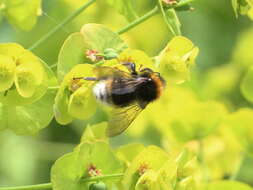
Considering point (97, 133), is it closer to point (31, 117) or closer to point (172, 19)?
point (31, 117)

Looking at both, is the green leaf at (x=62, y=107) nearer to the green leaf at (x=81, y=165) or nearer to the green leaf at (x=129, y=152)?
the green leaf at (x=81, y=165)

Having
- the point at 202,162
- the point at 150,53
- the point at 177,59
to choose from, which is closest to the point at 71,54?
the point at 177,59

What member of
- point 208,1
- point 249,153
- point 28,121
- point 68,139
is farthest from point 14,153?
point 208,1

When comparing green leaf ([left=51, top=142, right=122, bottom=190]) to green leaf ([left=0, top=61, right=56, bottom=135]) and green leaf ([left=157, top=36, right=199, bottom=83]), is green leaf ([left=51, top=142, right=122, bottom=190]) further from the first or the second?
green leaf ([left=157, top=36, right=199, bottom=83])

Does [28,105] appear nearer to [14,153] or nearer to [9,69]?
[9,69]

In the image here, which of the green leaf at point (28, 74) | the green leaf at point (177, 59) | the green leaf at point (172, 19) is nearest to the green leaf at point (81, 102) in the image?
the green leaf at point (28, 74)

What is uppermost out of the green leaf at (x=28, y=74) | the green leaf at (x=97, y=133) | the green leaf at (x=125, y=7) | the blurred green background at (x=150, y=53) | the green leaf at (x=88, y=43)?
the green leaf at (x=28, y=74)

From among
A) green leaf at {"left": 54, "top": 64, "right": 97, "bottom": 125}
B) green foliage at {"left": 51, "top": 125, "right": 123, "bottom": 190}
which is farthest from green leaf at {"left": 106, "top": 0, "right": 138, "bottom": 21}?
green foliage at {"left": 51, "top": 125, "right": 123, "bottom": 190}
